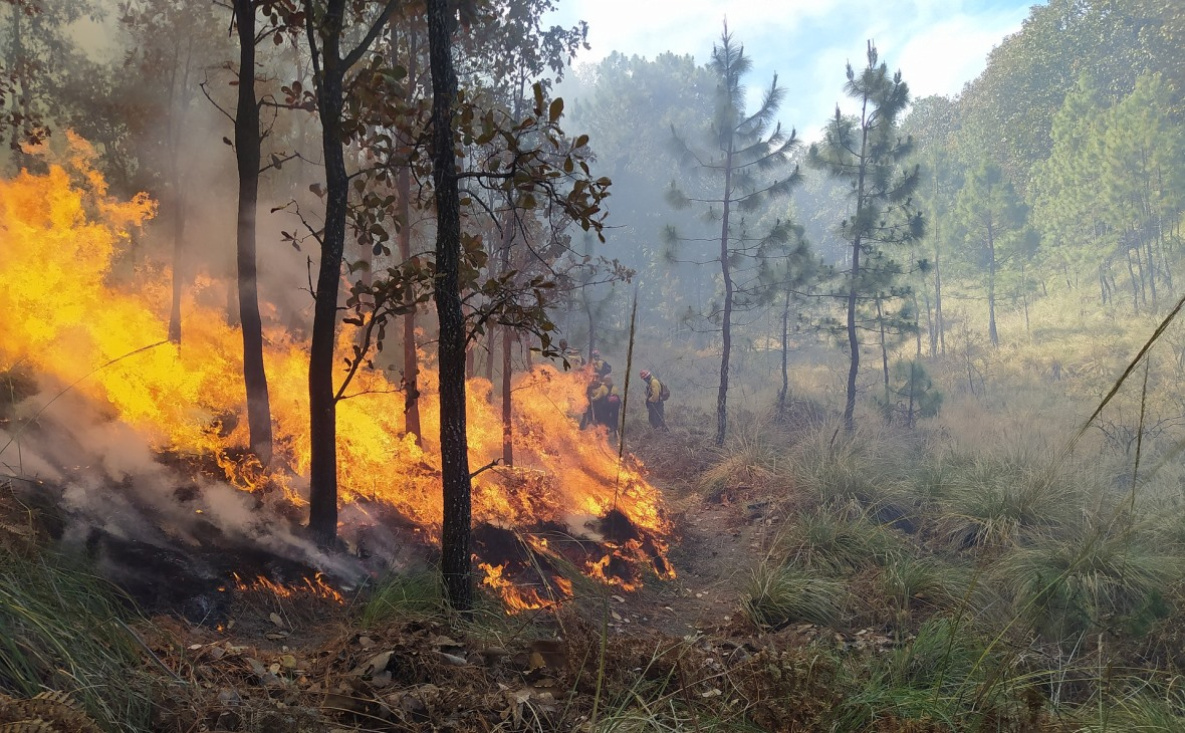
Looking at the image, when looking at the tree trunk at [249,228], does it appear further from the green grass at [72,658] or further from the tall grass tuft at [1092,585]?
the tall grass tuft at [1092,585]

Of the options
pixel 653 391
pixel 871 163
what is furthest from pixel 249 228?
pixel 871 163

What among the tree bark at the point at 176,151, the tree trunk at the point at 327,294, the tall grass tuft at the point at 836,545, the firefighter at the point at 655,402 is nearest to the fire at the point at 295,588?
the tree trunk at the point at 327,294

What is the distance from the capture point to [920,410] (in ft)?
61.1

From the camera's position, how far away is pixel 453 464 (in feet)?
14.9

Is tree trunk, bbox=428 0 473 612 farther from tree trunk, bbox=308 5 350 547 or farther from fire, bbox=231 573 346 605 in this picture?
fire, bbox=231 573 346 605

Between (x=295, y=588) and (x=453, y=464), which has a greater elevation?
(x=453, y=464)

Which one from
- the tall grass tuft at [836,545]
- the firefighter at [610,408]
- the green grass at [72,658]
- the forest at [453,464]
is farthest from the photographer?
the firefighter at [610,408]

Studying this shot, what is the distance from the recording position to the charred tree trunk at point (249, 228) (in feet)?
21.8

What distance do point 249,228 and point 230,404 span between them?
10.8 feet

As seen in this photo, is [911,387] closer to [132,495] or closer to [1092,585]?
[1092,585]

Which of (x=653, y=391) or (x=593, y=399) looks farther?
(x=653, y=391)

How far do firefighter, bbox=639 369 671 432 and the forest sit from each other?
251 mm

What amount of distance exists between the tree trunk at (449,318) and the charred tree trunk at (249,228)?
332 cm

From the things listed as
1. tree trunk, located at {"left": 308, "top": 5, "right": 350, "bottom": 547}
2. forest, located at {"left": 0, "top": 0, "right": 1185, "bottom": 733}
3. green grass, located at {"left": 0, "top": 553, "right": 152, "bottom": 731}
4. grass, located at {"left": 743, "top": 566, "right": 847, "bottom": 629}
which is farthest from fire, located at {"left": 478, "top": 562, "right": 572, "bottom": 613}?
green grass, located at {"left": 0, "top": 553, "right": 152, "bottom": 731}
